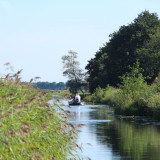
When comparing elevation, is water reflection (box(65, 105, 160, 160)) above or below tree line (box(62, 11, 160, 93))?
below

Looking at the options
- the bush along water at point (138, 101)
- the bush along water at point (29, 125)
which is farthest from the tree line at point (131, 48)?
the bush along water at point (29, 125)

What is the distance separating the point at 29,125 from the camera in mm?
8836

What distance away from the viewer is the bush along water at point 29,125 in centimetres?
826

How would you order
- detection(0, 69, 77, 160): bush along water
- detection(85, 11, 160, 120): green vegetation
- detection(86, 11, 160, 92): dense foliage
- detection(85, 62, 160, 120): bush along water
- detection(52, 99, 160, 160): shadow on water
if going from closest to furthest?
1. detection(0, 69, 77, 160): bush along water
2. detection(52, 99, 160, 160): shadow on water
3. detection(85, 62, 160, 120): bush along water
4. detection(85, 11, 160, 120): green vegetation
5. detection(86, 11, 160, 92): dense foliage

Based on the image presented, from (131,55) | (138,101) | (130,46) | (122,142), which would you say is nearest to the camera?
(122,142)

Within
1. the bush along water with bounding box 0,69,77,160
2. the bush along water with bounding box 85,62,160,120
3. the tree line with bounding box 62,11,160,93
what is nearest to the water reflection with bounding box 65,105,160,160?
the bush along water with bounding box 0,69,77,160

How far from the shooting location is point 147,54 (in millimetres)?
67188

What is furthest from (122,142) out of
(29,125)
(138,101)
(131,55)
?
(131,55)

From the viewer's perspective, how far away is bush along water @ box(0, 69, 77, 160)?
826 centimetres

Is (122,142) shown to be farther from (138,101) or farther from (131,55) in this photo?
(131,55)

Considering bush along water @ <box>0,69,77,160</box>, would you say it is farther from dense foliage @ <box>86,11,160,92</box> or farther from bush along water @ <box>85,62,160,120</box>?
dense foliage @ <box>86,11,160,92</box>

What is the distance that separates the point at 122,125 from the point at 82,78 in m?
85.8

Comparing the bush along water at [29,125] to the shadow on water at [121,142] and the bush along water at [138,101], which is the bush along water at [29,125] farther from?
the bush along water at [138,101]

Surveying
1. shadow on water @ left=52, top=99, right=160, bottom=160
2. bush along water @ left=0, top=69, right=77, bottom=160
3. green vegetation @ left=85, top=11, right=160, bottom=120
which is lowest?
shadow on water @ left=52, top=99, right=160, bottom=160
